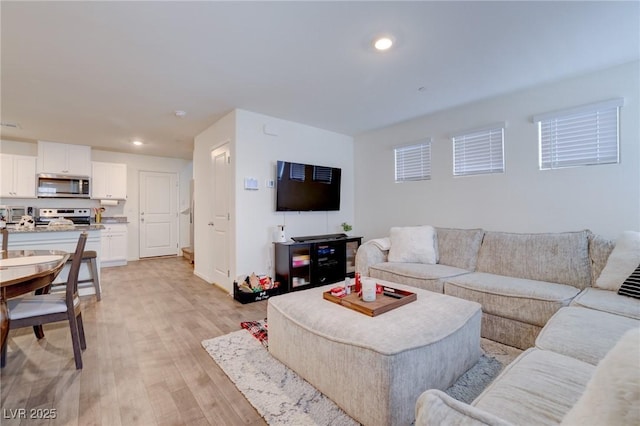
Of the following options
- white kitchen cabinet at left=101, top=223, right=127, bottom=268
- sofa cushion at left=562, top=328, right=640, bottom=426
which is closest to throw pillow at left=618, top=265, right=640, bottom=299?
sofa cushion at left=562, top=328, right=640, bottom=426

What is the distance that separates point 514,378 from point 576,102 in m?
2.95

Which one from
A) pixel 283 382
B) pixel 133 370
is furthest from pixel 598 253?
pixel 133 370

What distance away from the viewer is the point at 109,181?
5.73 meters

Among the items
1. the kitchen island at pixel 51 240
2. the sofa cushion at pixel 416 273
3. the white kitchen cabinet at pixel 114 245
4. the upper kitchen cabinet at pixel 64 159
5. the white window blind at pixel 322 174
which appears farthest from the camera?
the white kitchen cabinet at pixel 114 245

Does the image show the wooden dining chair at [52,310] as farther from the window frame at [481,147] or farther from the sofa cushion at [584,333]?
the window frame at [481,147]

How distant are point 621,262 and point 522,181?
1185 millimetres

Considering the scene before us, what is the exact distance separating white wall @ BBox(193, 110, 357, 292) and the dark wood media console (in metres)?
0.29

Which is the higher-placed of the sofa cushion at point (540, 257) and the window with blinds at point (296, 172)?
the window with blinds at point (296, 172)

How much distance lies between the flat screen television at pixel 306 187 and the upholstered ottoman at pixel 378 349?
2.10 m

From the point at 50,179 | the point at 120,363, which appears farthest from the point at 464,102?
the point at 50,179

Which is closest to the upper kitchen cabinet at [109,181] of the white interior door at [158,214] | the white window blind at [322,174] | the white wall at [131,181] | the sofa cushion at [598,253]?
the white wall at [131,181]

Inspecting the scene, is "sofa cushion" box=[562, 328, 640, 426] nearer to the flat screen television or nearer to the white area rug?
the white area rug

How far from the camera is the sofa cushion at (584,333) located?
4.32 feet

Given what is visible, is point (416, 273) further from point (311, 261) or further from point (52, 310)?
point (52, 310)
